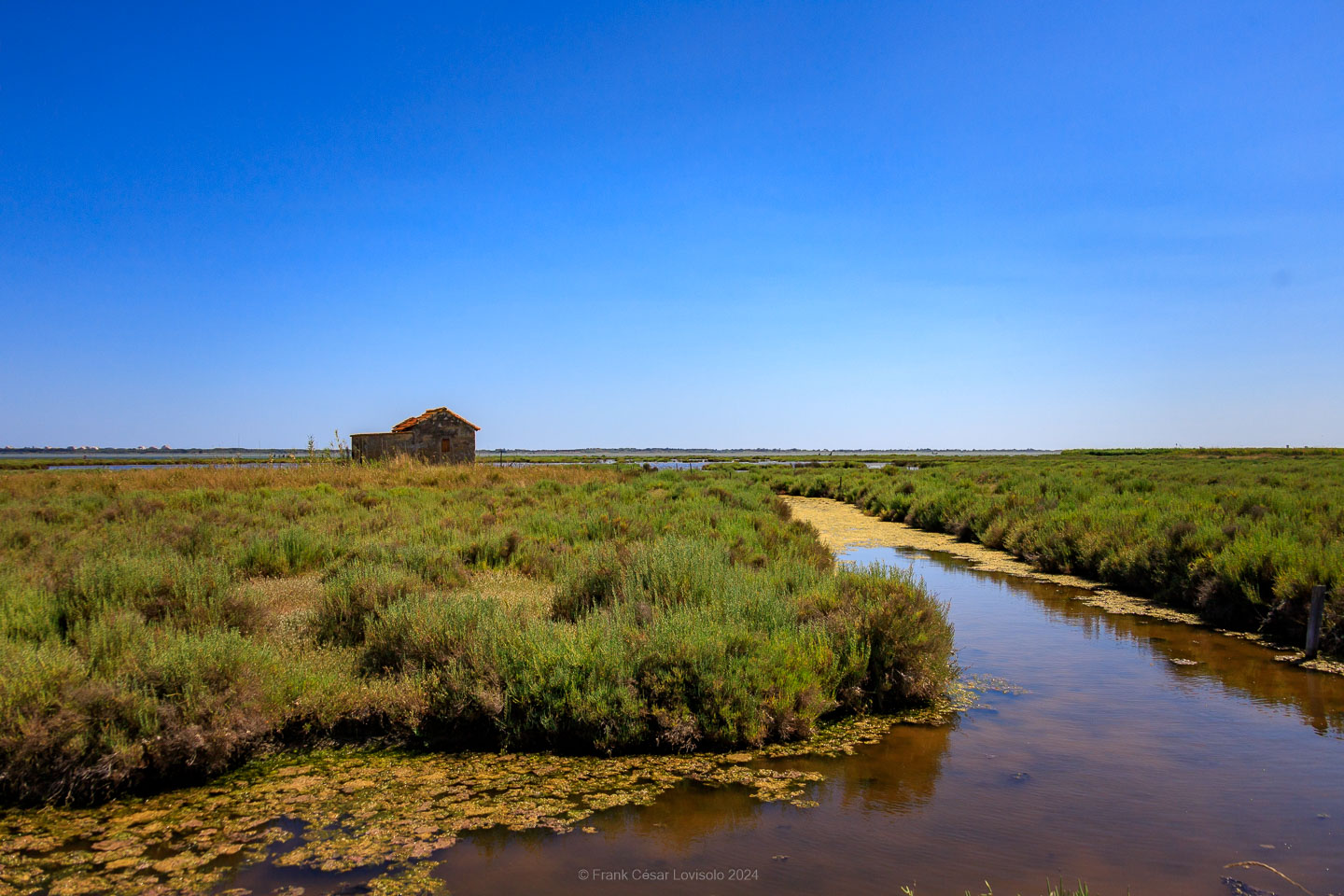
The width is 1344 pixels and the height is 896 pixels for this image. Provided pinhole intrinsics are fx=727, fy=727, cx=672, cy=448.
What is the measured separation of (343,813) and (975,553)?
16.0m

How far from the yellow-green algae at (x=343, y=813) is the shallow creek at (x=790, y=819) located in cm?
2

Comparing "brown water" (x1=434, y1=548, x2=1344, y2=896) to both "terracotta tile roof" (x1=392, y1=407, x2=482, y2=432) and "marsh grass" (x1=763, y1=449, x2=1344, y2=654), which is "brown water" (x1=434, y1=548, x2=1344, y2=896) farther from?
"terracotta tile roof" (x1=392, y1=407, x2=482, y2=432)

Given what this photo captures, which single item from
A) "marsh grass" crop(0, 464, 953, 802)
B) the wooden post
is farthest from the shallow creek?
the wooden post

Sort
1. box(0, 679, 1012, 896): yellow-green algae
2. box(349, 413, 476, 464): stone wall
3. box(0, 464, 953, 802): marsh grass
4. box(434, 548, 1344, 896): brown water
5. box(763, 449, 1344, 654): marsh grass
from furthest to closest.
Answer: box(349, 413, 476, 464): stone wall < box(763, 449, 1344, 654): marsh grass < box(0, 464, 953, 802): marsh grass < box(434, 548, 1344, 896): brown water < box(0, 679, 1012, 896): yellow-green algae

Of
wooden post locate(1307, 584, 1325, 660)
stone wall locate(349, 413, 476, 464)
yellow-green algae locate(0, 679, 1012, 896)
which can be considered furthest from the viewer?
stone wall locate(349, 413, 476, 464)

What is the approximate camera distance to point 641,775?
5262 millimetres

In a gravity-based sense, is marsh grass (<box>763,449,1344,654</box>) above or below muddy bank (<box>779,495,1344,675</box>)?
above

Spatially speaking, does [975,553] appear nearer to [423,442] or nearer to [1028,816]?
[1028,816]

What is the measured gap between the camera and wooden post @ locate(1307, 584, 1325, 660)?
8.47m

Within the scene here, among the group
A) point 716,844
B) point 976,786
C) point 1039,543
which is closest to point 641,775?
point 716,844

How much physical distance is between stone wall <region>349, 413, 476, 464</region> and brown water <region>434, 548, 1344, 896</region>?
3076 centimetres

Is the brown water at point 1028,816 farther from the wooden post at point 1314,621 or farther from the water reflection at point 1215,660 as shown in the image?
the wooden post at point 1314,621

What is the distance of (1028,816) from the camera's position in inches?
190

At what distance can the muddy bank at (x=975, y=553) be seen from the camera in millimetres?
9685
